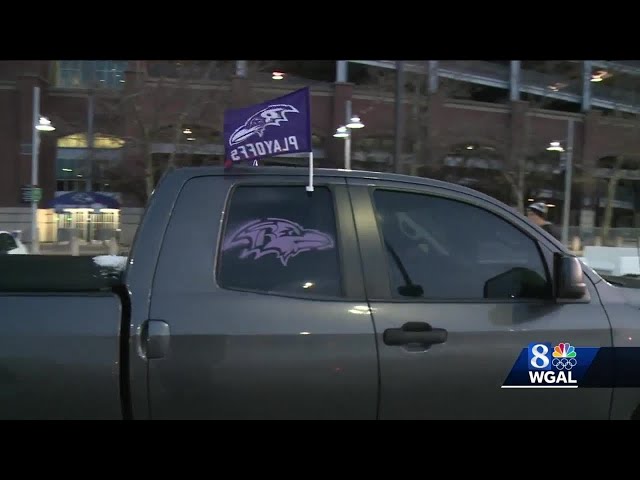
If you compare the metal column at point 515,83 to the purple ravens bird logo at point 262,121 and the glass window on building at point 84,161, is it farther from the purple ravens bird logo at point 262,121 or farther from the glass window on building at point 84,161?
the purple ravens bird logo at point 262,121

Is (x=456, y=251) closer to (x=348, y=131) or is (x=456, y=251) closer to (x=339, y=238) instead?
(x=339, y=238)

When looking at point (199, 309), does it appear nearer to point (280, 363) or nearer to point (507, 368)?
point (280, 363)

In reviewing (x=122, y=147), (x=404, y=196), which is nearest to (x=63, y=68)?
(x=122, y=147)

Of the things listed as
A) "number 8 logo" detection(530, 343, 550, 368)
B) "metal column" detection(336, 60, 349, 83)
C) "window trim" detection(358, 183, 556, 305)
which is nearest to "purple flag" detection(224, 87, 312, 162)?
"window trim" detection(358, 183, 556, 305)

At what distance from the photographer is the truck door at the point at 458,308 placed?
8.95ft

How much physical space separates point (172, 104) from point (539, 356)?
23.4 metres

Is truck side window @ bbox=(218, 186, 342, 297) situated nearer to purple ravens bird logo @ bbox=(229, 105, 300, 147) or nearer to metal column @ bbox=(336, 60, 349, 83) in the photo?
purple ravens bird logo @ bbox=(229, 105, 300, 147)

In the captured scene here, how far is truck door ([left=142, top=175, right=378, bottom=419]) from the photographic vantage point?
8.59 ft

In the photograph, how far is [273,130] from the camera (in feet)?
9.90

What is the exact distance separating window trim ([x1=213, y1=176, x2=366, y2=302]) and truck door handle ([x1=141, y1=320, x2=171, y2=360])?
1.03 ft

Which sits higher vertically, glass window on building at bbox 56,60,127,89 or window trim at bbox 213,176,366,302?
glass window on building at bbox 56,60,127,89

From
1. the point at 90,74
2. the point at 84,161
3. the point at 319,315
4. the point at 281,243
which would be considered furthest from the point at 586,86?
the point at 319,315

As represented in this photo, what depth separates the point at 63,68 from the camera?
101 feet

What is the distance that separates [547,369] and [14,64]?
3390 centimetres
